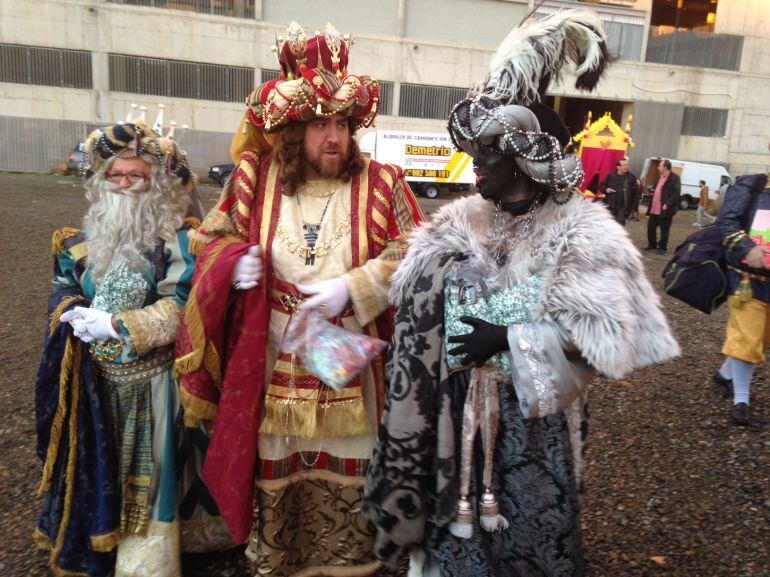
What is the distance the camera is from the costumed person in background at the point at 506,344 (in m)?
1.78

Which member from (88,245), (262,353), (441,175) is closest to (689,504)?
(262,353)

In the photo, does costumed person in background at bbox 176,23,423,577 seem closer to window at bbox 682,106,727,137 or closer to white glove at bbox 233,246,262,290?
white glove at bbox 233,246,262,290

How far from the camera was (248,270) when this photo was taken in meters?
2.32

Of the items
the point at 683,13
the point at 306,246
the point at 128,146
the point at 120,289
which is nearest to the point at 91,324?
the point at 120,289

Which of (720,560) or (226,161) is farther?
(226,161)

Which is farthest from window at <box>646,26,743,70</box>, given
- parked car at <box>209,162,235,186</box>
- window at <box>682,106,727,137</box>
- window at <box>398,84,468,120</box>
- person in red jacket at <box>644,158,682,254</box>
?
parked car at <box>209,162,235,186</box>

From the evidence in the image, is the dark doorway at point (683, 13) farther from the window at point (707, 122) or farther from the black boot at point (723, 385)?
the black boot at point (723, 385)

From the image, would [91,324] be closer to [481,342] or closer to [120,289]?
[120,289]

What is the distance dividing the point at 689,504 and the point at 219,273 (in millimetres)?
2837

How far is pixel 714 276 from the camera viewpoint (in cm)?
414

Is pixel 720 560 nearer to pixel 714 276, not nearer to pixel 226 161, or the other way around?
pixel 714 276

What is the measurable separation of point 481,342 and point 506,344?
0.25ft

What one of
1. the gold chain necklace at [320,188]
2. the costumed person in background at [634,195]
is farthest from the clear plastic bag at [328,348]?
the costumed person in background at [634,195]

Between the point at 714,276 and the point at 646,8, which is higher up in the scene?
the point at 646,8
